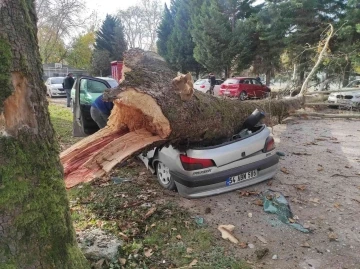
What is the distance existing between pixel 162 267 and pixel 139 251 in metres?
0.30

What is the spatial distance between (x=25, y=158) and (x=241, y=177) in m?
2.85

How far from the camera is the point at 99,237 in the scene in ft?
9.51

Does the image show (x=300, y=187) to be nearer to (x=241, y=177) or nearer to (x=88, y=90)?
(x=241, y=177)

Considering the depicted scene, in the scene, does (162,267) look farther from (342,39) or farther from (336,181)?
(342,39)

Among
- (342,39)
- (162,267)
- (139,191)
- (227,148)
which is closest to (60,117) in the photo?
(139,191)

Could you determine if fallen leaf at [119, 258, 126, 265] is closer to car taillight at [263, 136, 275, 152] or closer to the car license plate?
the car license plate

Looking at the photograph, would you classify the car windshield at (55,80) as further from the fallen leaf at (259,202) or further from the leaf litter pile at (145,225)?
the fallen leaf at (259,202)

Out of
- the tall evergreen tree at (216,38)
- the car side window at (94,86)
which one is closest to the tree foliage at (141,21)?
the tall evergreen tree at (216,38)

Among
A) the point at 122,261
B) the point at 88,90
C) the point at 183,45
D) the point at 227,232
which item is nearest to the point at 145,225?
the point at 122,261

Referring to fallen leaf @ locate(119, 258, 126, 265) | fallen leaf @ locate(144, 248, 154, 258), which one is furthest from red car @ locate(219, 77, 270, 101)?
fallen leaf @ locate(119, 258, 126, 265)

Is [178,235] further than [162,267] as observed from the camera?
Yes

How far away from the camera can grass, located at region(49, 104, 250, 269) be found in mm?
2670

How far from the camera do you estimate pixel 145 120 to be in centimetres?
335

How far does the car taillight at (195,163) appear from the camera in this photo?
356 cm
